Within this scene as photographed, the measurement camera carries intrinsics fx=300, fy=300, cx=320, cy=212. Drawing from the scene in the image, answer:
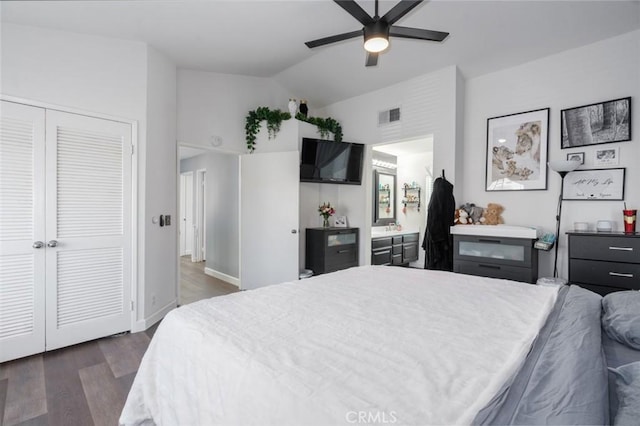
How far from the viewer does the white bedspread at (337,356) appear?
739 millimetres

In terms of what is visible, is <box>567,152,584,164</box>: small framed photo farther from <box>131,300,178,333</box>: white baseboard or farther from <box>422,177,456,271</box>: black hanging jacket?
<box>131,300,178,333</box>: white baseboard

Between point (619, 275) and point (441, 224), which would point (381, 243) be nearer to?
point (441, 224)

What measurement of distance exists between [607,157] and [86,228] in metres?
4.83

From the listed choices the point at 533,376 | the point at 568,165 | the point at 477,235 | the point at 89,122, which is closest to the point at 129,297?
the point at 89,122

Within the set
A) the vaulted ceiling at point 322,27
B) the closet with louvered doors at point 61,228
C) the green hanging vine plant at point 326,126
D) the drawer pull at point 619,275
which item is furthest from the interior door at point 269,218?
the drawer pull at point 619,275

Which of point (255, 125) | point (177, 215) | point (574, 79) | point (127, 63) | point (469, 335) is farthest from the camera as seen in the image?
point (255, 125)

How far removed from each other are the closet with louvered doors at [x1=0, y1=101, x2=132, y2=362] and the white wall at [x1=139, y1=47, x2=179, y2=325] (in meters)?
0.17

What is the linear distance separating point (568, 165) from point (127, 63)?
4.24m

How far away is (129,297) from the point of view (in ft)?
9.41

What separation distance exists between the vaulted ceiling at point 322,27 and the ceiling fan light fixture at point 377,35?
0.72 meters

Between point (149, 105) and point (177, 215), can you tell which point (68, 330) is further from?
point (149, 105)

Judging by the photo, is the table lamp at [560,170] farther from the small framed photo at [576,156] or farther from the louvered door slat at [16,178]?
the louvered door slat at [16,178]

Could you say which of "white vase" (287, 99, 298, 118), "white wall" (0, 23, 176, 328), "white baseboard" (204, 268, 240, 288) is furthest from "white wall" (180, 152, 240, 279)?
"white wall" (0, 23, 176, 328)
